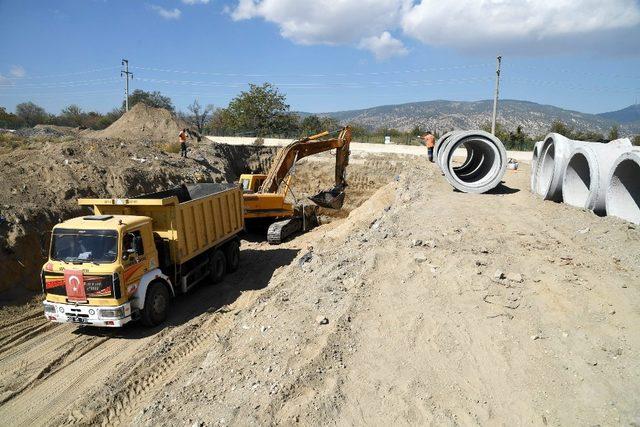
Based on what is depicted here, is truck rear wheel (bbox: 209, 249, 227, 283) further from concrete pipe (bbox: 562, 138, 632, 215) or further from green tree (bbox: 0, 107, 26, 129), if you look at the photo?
green tree (bbox: 0, 107, 26, 129)

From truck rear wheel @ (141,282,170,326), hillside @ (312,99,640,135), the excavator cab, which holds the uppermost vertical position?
hillside @ (312,99,640,135)

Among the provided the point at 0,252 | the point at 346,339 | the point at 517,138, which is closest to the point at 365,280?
the point at 346,339

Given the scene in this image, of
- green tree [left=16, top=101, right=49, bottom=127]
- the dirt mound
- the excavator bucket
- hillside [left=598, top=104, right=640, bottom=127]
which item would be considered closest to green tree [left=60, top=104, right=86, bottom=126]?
green tree [left=16, top=101, right=49, bottom=127]

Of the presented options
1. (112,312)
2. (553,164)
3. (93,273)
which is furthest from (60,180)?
(553,164)

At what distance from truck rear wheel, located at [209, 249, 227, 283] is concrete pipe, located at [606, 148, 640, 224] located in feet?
30.5

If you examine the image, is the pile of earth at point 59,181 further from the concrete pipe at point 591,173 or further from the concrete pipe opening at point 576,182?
the concrete pipe opening at point 576,182

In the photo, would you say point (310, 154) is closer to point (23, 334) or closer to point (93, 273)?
point (93, 273)

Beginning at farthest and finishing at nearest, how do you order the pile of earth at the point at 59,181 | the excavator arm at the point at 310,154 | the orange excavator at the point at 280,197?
the excavator arm at the point at 310,154 < the orange excavator at the point at 280,197 < the pile of earth at the point at 59,181

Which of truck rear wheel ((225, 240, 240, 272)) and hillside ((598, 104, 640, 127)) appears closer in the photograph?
truck rear wheel ((225, 240, 240, 272))

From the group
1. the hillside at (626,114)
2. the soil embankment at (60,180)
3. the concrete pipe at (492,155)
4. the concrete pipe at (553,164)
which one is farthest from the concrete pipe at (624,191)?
the hillside at (626,114)

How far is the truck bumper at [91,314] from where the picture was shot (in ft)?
23.7

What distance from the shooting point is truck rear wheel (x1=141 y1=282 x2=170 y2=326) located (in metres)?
7.87

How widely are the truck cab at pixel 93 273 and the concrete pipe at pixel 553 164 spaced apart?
33.9 ft

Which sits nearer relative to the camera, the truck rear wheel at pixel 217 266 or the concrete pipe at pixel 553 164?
the truck rear wheel at pixel 217 266
